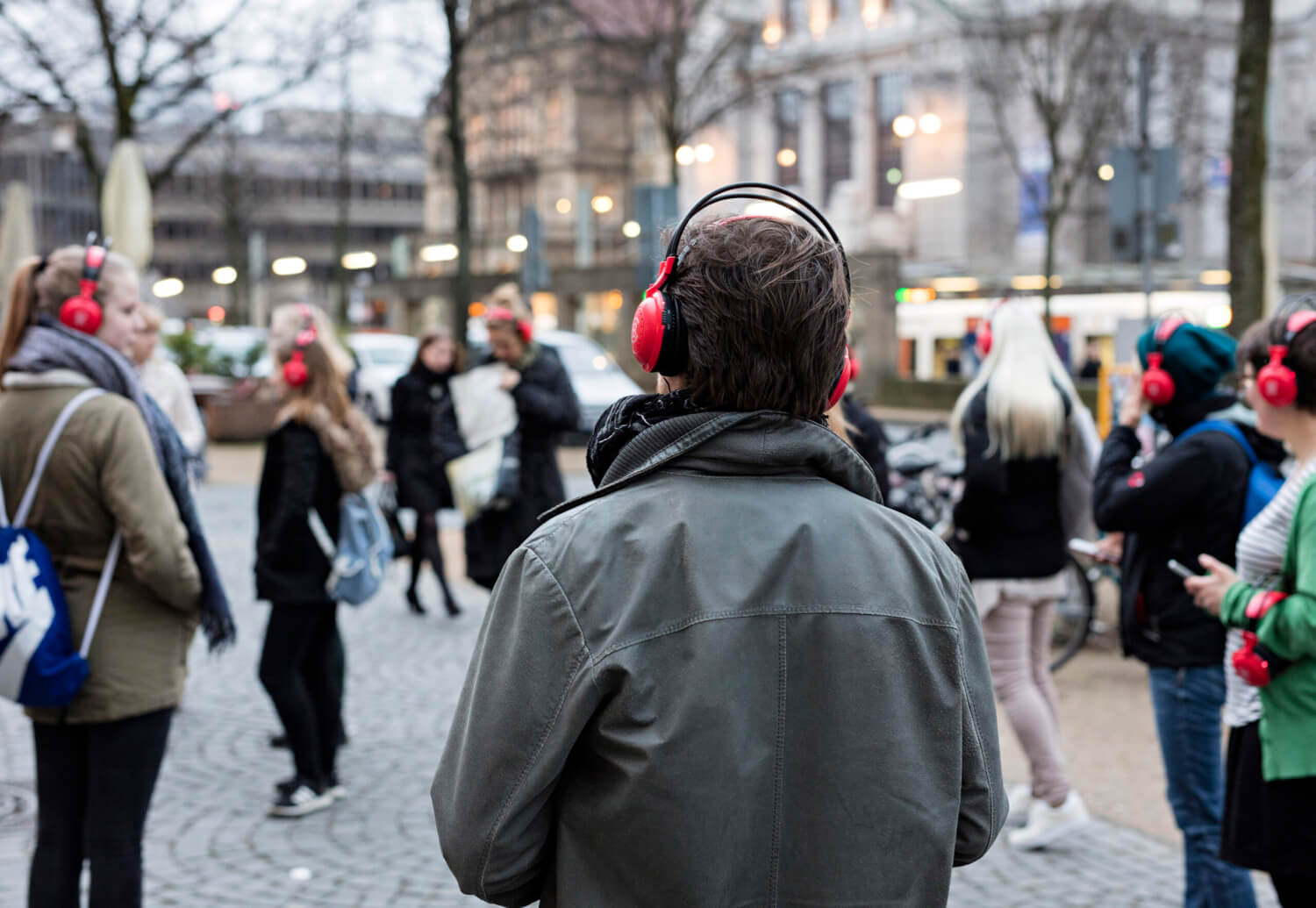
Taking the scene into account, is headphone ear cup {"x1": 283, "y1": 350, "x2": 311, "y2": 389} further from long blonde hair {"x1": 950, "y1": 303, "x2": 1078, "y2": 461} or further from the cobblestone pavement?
long blonde hair {"x1": 950, "y1": 303, "x2": 1078, "y2": 461}

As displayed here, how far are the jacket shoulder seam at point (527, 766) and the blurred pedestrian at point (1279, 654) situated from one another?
1.96 m

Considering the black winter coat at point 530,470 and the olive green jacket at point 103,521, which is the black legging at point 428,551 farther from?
the olive green jacket at point 103,521

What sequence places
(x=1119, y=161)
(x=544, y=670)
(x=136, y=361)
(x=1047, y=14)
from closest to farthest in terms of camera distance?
(x=544, y=670) < (x=136, y=361) < (x=1119, y=161) < (x=1047, y=14)

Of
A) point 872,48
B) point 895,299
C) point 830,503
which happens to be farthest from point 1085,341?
point 830,503

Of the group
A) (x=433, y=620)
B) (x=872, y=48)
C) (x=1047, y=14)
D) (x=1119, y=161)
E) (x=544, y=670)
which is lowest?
(x=433, y=620)

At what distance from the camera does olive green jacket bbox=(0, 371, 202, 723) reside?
11.2 feet

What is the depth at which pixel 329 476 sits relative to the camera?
549 centimetres

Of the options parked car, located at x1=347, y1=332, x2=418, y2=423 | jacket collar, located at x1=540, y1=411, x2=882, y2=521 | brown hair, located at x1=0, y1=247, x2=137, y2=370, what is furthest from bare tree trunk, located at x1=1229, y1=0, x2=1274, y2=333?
parked car, located at x1=347, y1=332, x2=418, y2=423

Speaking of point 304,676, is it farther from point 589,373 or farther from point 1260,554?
point 589,373

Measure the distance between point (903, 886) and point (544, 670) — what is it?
59cm

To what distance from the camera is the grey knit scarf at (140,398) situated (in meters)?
3.46

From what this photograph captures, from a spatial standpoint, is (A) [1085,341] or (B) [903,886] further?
(A) [1085,341]

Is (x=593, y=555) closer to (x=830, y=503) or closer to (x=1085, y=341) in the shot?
(x=830, y=503)

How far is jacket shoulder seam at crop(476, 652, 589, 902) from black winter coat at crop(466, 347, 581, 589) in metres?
5.05
